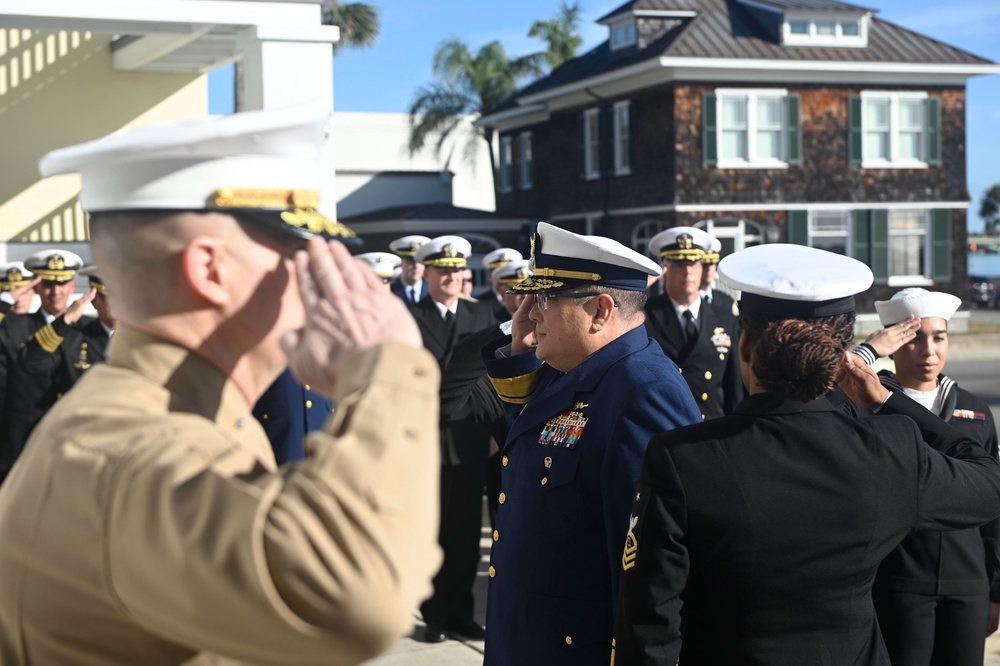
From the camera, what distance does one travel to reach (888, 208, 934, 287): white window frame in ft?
104

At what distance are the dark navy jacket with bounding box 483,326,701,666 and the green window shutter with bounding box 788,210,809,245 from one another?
93.7 feet

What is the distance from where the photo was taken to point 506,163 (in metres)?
39.7

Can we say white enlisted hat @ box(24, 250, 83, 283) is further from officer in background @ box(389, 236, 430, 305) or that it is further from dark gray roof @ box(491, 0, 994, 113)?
dark gray roof @ box(491, 0, 994, 113)

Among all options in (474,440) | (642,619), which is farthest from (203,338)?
(474,440)

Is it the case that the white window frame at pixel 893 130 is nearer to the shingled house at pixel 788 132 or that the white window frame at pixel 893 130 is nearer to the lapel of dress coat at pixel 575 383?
the shingled house at pixel 788 132

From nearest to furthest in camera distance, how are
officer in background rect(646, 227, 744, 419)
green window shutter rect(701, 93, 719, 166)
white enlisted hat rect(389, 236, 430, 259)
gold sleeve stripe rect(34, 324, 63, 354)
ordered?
officer in background rect(646, 227, 744, 419), gold sleeve stripe rect(34, 324, 63, 354), white enlisted hat rect(389, 236, 430, 259), green window shutter rect(701, 93, 719, 166)

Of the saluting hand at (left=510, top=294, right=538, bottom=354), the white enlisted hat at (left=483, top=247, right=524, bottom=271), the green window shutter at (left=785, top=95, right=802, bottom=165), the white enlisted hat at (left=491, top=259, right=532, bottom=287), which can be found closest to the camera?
the saluting hand at (left=510, top=294, right=538, bottom=354)

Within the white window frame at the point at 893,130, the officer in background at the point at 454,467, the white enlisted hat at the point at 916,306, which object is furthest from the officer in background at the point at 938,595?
the white window frame at the point at 893,130

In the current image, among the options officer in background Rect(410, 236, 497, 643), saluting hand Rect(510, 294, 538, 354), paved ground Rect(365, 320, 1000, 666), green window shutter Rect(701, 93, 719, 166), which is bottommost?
paved ground Rect(365, 320, 1000, 666)

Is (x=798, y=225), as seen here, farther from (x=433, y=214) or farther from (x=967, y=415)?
(x=967, y=415)

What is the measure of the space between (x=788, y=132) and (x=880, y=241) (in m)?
4.01

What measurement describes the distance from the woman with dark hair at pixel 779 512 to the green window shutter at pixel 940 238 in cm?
3097

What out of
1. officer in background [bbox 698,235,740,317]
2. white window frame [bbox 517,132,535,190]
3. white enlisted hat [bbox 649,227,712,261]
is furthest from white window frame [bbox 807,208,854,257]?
white enlisted hat [bbox 649,227,712,261]

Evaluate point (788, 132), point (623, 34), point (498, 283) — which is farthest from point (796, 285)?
point (623, 34)
